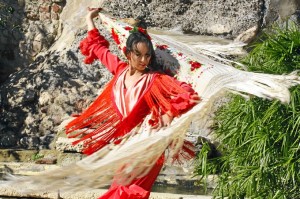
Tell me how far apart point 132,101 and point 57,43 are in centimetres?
398

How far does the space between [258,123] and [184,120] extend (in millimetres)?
601

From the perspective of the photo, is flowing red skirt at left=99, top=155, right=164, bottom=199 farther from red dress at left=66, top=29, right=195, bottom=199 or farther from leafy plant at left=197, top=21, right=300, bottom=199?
leafy plant at left=197, top=21, right=300, bottom=199

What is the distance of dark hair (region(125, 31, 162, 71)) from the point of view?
352cm

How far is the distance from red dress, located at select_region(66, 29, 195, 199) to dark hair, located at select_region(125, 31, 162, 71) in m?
0.07

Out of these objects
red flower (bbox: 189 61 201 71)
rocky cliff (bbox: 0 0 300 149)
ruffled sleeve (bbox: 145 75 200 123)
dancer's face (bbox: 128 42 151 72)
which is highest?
dancer's face (bbox: 128 42 151 72)

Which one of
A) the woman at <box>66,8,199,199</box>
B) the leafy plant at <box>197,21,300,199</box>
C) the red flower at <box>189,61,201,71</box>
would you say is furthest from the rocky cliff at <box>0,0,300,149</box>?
the red flower at <box>189,61,201,71</box>

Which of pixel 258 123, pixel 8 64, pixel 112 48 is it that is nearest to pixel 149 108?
pixel 258 123

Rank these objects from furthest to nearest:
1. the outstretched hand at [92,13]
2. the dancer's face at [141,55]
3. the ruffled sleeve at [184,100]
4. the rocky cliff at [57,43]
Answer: the rocky cliff at [57,43] → the outstretched hand at [92,13] → the dancer's face at [141,55] → the ruffled sleeve at [184,100]

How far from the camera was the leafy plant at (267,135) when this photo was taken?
3.60 m

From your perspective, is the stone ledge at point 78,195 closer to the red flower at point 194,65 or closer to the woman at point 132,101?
the woman at point 132,101

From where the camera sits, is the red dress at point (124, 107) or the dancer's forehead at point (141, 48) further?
the dancer's forehead at point (141, 48)

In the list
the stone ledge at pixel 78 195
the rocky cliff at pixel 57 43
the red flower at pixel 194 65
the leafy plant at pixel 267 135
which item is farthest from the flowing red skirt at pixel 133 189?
the rocky cliff at pixel 57 43

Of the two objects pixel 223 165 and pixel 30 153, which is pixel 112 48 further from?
pixel 223 165

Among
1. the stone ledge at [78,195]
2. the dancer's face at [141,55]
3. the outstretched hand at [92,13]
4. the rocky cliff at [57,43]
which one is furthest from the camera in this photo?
the rocky cliff at [57,43]
